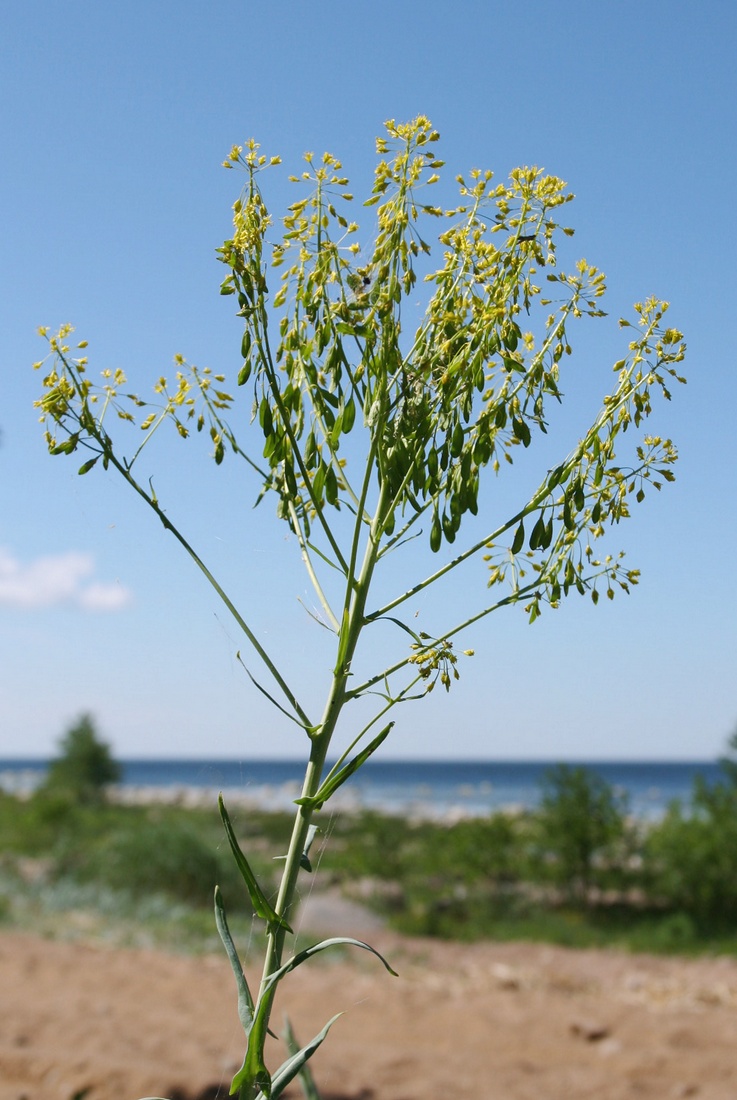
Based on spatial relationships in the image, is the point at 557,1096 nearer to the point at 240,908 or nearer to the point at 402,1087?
the point at 402,1087

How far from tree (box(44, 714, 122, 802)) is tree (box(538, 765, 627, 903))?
54.2 ft

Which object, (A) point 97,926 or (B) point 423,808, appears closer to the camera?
(A) point 97,926

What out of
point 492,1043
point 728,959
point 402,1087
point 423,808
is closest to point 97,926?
point 492,1043

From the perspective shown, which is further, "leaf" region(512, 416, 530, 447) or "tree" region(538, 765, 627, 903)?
"tree" region(538, 765, 627, 903)

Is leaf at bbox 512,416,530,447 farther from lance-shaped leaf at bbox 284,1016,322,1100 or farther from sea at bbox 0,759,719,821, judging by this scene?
sea at bbox 0,759,719,821

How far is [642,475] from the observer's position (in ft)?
5.06

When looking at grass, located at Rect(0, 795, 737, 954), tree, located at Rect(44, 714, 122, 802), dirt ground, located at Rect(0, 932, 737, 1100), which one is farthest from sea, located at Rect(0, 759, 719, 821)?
dirt ground, located at Rect(0, 932, 737, 1100)

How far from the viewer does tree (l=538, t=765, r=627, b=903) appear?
13594 millimetres

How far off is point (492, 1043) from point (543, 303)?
18.7 feet

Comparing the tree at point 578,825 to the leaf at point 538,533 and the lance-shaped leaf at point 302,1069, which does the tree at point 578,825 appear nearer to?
the lance-shaped leaf at point 302,1069

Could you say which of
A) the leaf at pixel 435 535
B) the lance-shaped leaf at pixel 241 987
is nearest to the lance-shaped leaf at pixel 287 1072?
the lance-shaped leaf at pixel 241 987

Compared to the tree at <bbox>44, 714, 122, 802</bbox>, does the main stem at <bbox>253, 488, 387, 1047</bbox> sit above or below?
above

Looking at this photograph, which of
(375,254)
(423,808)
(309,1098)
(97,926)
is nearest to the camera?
(375,254)

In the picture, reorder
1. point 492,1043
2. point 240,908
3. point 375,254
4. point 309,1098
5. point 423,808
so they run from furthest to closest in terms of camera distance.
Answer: point 423,808 < point 240,908 < point 492,1043 < point 309,1098 < point 375,254
